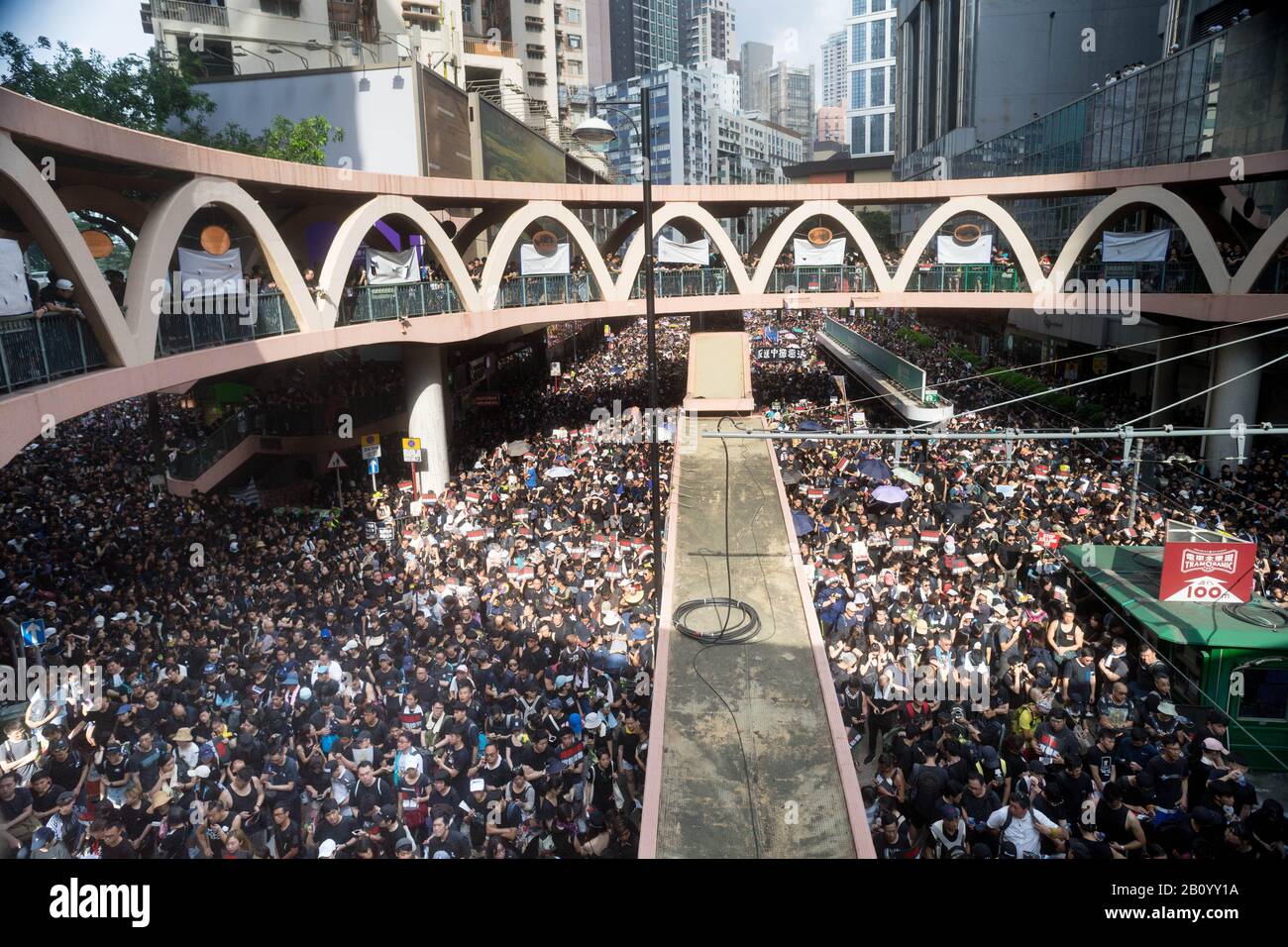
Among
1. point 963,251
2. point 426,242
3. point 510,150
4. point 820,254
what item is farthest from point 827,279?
point 510,150

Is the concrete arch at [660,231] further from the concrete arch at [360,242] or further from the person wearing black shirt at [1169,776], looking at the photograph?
the person wearing black shirt at [1169,776]

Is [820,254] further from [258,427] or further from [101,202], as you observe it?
[101,202]

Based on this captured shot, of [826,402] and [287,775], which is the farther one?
[826,402]

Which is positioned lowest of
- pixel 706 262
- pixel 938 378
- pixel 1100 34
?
pixel 938 378

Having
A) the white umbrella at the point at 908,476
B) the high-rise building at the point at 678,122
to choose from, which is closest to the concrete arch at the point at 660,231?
the white umbrella at the point at 908,476

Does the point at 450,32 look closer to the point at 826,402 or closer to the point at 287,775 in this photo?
the point at 826,402
